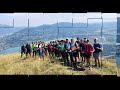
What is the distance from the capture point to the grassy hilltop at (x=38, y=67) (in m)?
13.0

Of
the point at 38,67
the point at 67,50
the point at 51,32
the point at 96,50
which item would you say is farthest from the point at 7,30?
the point at 96,50

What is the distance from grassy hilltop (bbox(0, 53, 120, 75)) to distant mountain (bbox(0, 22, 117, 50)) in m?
0.60

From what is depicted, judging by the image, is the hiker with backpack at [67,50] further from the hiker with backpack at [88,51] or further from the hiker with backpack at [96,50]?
the hiker with backpack at [96,50]

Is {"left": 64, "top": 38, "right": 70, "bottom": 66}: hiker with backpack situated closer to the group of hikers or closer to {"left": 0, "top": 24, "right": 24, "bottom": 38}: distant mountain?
→ the group of hikers

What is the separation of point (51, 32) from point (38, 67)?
1.49 metres

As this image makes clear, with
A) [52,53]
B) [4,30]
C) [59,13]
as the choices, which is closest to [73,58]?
[52,53]

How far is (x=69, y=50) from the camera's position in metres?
13.6

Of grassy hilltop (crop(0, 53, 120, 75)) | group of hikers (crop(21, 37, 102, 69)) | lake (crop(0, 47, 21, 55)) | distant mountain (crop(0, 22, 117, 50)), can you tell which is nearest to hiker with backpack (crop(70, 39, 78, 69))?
group of hikers (crop(21, 37, 102, 69))

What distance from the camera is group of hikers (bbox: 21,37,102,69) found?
13257mm

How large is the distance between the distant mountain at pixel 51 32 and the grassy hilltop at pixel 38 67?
60 centimetres

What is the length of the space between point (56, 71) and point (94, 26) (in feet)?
7.60

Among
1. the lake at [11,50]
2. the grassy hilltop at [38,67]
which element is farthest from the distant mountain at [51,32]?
the grassy hilltop at [38,67]
